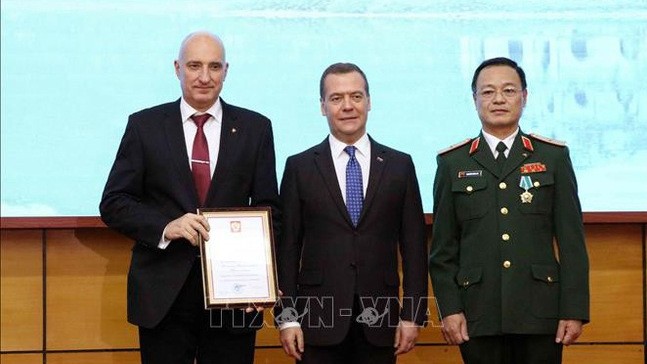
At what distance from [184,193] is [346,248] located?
1.80ft

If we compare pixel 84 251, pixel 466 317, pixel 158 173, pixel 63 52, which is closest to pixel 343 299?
pixel 466 317

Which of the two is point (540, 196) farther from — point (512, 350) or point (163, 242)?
point (163, 242)

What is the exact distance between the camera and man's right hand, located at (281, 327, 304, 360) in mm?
3391

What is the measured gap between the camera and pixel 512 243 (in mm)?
3398

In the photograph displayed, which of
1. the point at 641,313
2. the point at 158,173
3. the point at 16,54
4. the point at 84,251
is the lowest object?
the point at 641,313

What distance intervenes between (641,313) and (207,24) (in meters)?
2.03

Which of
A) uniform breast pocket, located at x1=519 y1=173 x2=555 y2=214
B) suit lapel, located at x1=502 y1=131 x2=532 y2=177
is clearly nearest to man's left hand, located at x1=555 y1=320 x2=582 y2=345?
uniform breast pocket, located at x1=519 y1=173 x2=555 y2=214

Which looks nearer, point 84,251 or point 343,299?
point 343,299

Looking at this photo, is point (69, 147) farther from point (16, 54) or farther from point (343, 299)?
point (343, 299)

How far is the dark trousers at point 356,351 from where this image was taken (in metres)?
3.40

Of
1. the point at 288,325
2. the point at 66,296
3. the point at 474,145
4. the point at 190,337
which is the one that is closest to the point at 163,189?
the point at 190,337

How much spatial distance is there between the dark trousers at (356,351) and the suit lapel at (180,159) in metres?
0.61

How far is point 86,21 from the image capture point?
4094 millimetres

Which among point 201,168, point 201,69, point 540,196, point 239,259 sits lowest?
point 239,259
